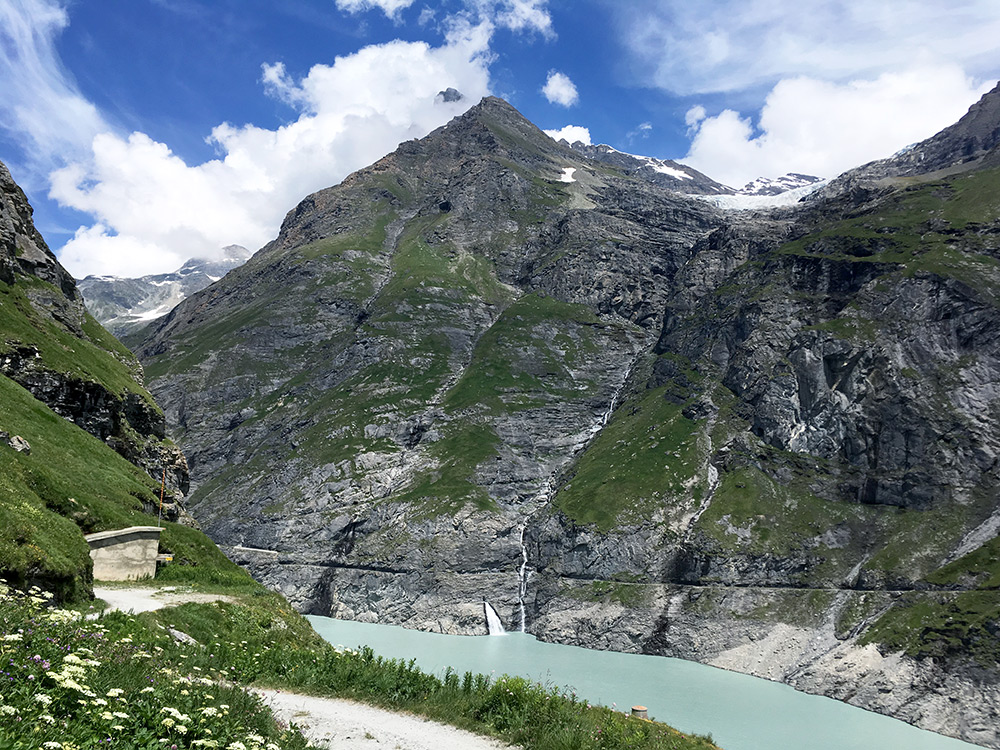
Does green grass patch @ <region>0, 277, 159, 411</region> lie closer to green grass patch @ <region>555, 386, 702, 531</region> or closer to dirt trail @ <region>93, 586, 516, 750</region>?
Result: dirt trail @ <region>93, 586, 516, 750</region>

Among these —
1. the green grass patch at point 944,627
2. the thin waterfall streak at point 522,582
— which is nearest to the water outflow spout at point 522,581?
the thin waterfall streak at point 522,582

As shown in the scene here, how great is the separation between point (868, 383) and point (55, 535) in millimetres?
161952

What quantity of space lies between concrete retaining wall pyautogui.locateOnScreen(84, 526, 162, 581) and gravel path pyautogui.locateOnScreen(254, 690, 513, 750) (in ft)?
54.7

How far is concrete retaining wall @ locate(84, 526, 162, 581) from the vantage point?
26969mm

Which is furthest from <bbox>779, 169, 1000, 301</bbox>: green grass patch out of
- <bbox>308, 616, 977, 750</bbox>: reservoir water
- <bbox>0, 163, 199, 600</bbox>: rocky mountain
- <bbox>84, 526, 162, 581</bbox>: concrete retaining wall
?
<bbox>84, 526, 162, 581</bbox>: concrete retaining wall

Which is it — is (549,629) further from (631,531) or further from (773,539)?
→ (773,539)

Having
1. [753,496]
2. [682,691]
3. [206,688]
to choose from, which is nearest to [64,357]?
[206,688]

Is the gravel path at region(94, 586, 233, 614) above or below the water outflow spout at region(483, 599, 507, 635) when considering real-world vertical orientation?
above

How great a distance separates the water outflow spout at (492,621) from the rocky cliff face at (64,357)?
240 ft

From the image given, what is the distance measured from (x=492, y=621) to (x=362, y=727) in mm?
124756

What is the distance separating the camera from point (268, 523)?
16125 centimetres

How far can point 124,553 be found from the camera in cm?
2825

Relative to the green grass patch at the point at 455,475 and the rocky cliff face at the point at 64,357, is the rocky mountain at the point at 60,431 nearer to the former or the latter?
the rocky cliff face at the point at 64,357

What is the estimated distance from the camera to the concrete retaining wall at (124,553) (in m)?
27.0
